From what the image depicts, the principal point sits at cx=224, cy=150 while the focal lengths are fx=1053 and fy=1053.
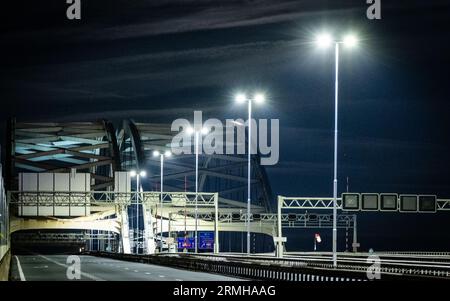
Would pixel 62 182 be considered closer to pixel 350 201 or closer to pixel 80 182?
pixel 80 182

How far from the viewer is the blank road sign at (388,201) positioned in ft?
308

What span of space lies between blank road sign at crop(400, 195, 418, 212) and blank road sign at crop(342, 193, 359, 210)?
554 cm

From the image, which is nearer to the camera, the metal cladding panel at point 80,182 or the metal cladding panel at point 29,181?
the metal cladding panel at point 80,182

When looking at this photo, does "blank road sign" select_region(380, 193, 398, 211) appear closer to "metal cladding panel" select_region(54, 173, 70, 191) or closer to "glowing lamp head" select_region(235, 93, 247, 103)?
"glowing lamp head" select_region(235, 93, 247, 103)

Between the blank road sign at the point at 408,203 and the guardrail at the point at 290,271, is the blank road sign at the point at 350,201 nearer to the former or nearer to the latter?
the blank road sign at the point at 408,203

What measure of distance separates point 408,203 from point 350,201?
22.6 ft

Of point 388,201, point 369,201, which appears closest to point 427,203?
point 388,201

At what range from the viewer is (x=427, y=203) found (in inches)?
3809

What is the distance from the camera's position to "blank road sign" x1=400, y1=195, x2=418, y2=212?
9594 cm

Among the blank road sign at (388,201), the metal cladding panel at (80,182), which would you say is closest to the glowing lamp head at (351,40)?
the blank road sign at (388,201)

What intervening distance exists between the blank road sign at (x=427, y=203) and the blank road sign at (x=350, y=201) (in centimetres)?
743

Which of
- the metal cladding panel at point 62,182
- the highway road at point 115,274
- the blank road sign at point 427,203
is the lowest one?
the highway road at point 115,274
